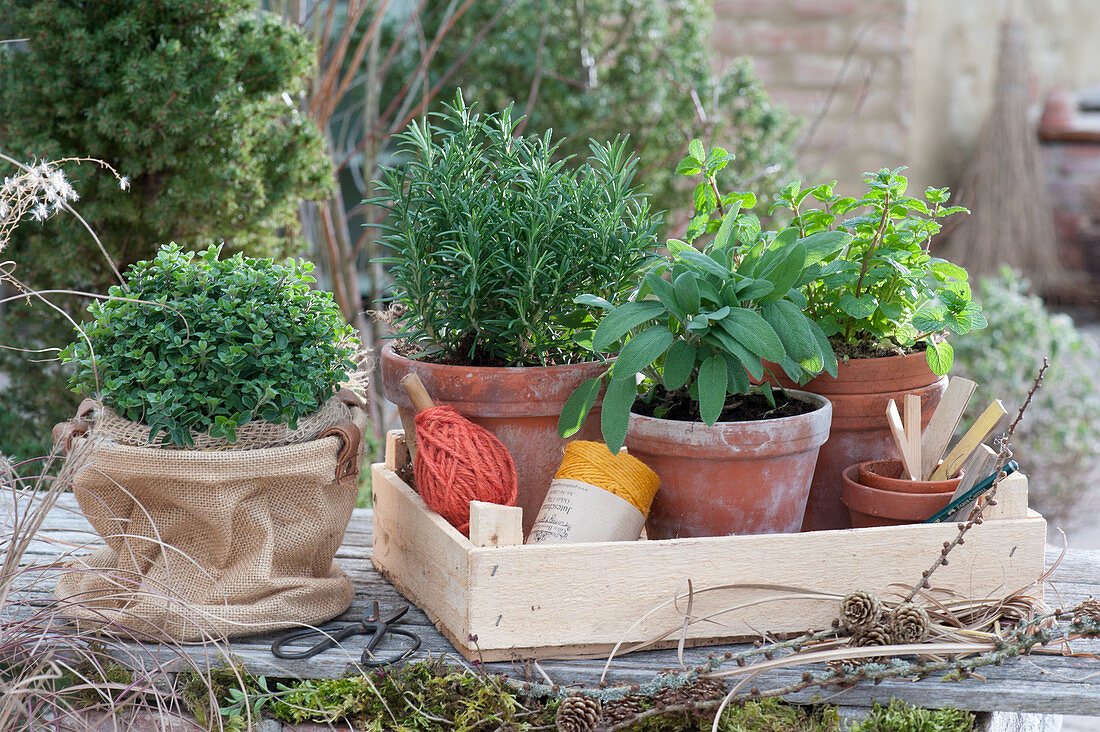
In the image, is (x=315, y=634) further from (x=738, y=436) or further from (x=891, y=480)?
(x=891, y=480)

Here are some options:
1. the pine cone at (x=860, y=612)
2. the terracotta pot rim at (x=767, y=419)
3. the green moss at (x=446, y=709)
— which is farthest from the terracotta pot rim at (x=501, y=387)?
the pine cone at (x=860, y=612)

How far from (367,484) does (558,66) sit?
5.31 ft

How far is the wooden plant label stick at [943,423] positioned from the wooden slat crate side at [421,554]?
68cm

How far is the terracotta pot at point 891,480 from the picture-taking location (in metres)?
1.34

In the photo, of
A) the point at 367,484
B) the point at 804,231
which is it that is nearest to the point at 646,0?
A: the point at 367,484

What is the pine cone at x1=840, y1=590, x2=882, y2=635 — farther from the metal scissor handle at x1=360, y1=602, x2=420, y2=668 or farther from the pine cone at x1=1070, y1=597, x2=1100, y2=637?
the metal scissor handle at x1=360, y1=602, x2=420, y2=668

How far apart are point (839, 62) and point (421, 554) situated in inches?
166

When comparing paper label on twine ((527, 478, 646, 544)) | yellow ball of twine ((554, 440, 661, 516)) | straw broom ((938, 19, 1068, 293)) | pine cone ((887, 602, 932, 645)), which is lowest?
straw broom ((938, 19, 1068, 293))

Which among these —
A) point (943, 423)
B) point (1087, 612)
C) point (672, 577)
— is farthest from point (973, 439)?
point (672, 577)

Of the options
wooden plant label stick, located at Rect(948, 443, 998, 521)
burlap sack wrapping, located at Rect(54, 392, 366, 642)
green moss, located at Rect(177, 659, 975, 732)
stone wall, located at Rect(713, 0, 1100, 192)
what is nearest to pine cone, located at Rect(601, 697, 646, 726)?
green moss, located at Rect(177, 659, 975, 732)

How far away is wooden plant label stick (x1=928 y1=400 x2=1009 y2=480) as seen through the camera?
52.3 inches

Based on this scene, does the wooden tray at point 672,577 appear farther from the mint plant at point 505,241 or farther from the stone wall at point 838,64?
the stone wall at point 838,64

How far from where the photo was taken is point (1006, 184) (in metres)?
6.62

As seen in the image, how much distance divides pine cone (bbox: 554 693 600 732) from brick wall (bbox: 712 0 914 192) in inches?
163
